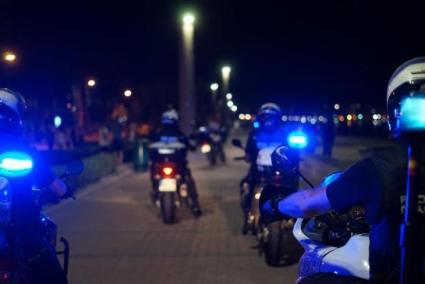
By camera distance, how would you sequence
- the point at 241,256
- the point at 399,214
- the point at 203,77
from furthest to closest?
1. the point at 203,77
2. the point at 241,256
3. the point at 399,214

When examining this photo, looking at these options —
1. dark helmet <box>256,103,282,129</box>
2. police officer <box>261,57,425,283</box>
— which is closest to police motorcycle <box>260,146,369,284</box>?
police officer <box>261,57,425,283</box>

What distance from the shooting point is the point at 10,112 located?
4.64 metres

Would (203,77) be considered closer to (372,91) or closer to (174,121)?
(372,91)

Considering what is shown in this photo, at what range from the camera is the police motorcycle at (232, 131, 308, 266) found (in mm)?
7504

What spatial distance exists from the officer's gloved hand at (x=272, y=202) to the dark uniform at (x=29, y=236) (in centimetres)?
148

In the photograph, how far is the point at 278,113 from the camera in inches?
356

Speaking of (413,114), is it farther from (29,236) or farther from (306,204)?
(29,236)

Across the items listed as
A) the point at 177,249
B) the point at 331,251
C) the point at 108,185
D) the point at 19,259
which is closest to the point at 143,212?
the point at 177,249

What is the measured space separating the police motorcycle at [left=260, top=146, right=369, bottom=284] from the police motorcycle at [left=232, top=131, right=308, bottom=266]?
3.26m

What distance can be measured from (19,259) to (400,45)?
1153 inches

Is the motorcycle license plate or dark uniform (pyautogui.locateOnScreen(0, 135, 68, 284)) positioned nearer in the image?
dark uniform (pyautogui.locateOnScreen(0, 135, 68, 284))

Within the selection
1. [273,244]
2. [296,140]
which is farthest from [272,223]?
[296,140]

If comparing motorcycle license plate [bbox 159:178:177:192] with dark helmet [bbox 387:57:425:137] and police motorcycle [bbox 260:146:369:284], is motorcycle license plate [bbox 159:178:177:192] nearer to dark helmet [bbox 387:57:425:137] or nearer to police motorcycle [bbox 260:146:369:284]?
police motorcycle [bbox 260:146:369:284]

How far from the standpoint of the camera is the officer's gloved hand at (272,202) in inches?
134
